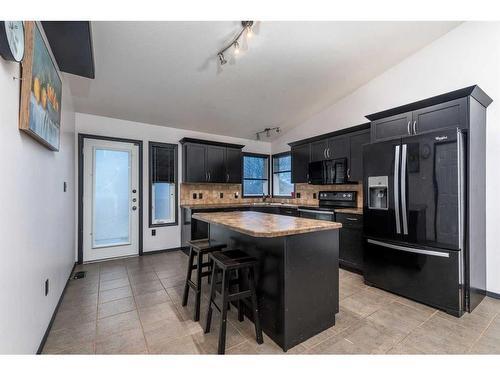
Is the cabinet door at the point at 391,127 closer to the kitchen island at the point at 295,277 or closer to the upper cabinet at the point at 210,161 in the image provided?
the kitchen island at the point at 295,277

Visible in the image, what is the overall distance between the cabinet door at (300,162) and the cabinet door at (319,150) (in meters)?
0.11

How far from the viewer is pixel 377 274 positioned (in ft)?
9.07

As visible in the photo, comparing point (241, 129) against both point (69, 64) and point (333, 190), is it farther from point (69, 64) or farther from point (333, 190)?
point (69, 64)

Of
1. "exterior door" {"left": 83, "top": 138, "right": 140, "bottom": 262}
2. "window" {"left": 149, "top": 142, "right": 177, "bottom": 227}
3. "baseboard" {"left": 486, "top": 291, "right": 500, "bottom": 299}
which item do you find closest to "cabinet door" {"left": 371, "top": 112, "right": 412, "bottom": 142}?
"baseboard" {"left": 486, "top": 291, "right": 500, "bottom": 299}

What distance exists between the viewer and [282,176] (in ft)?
18.8

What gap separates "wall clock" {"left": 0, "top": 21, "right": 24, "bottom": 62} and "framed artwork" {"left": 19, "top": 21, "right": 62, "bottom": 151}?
0.10 meters

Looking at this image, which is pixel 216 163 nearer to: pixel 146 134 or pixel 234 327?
pixel 146 134

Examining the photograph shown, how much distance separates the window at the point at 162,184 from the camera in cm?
432

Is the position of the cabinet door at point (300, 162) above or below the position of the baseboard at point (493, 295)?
above

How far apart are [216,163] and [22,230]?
11.4ft

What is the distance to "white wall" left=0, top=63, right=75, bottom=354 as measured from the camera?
3.80 ft

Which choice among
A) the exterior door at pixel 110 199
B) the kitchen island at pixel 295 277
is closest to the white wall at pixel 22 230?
the kitchen island at pixel 295 277

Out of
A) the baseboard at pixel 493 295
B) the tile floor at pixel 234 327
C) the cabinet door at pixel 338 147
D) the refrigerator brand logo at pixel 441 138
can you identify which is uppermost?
the cabinet door at pixel 338 147

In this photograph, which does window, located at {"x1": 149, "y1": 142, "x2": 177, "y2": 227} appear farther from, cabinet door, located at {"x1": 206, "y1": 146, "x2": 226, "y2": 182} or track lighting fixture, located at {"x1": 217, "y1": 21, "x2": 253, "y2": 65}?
track lighting fixture, located at {"x1": 217, "y1": 21, "x2": 253, "y2": 65}
